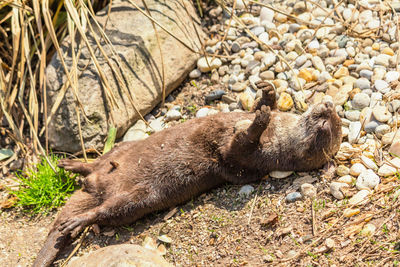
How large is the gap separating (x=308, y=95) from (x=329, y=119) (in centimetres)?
63

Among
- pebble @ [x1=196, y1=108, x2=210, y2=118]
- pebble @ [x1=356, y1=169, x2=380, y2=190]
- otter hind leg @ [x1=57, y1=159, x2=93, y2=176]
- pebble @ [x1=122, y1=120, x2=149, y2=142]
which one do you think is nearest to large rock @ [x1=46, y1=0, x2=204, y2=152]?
pebble @ [x1=122, y1=120, x2=149, y2=142]

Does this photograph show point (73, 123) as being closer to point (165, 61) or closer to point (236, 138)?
point (165, 61)

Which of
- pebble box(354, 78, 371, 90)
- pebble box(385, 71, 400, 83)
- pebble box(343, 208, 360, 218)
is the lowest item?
pebble box(343, 208, 360, 218)

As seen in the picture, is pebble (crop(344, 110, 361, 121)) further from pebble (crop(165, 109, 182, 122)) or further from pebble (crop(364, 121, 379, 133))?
pebble (crop(165, 109, 182, 122))

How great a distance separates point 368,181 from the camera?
3021mm

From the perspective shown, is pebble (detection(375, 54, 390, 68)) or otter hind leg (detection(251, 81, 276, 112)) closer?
otter hind leg (detection(251, 81, 276, 112))

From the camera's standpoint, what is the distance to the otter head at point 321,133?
126 inches

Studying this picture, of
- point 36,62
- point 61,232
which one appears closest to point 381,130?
point 61,232

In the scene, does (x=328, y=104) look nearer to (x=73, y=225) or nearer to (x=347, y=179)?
(x=347, y=179)

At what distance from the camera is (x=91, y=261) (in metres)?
2.79

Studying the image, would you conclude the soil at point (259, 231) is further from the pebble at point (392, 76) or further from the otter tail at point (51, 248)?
Answer: the pebble at point (392, 76)

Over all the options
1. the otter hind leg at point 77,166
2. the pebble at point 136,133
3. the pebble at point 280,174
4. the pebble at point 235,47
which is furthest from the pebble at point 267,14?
the otter hind leg at point 77,166

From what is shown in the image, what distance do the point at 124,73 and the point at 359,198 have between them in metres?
2.23

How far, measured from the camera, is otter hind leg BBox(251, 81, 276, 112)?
3430mm
